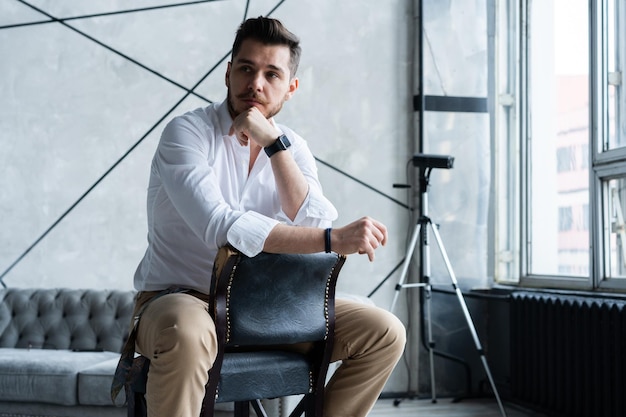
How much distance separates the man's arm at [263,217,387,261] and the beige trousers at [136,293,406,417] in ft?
0.81

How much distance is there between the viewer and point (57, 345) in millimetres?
4250

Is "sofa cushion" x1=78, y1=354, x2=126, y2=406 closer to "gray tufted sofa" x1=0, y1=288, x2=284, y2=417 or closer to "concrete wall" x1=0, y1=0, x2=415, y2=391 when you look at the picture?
"gray tufted sofa" x1=0, y1=288, x2=284, y2=417

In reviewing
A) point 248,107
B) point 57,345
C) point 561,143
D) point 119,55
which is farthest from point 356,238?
point 119,55

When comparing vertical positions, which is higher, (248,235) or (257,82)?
(257,82)

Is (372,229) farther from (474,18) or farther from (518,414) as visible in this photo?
(474,18)

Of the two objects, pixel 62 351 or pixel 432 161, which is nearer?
pixel 62 351

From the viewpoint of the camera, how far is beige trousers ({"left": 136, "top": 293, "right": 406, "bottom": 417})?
6.13 feet

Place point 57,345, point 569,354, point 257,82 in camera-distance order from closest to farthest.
A: 1. point 257,82
2. point 569,354
3. point 57,345

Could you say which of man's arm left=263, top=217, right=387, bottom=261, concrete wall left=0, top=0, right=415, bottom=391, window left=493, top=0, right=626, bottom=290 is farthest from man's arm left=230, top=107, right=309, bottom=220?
concrete wall left=0, top=0, right=415, bottom=391

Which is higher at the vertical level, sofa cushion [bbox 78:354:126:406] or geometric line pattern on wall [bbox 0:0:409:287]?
geometric line pattern on wall [bbox 0:0:409:287]

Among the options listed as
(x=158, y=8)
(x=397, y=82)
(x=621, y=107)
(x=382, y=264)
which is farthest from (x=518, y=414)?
(x=158, y=8)

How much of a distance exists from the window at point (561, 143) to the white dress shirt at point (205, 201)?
231 centimetres

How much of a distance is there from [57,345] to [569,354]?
273 cm

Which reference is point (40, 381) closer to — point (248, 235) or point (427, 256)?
point (248, 235)
